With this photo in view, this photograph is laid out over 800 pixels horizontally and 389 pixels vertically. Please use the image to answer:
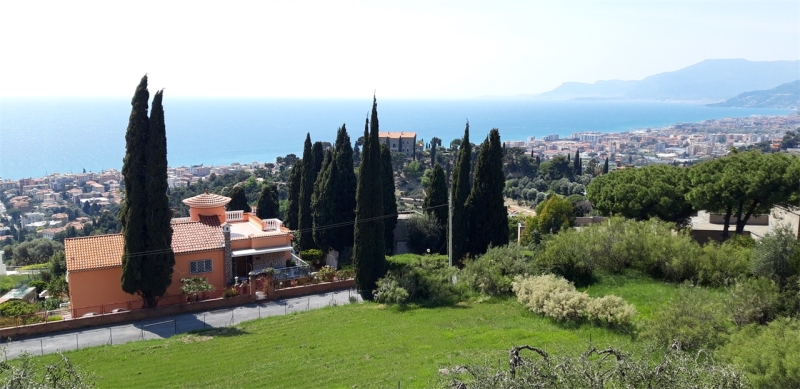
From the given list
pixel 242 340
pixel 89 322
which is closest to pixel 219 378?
pixel 242 340

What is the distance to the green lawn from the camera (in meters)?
12.2

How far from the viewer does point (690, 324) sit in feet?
39.6

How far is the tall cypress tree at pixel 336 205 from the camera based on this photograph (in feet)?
88.3

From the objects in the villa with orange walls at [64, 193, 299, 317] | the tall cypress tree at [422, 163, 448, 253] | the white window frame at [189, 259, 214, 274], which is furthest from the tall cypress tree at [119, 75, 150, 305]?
the tall cypress tree at [422, 163, 448, 253]

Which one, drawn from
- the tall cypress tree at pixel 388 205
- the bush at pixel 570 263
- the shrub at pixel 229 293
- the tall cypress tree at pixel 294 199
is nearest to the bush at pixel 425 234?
the tall cypress tree at pixel 388 205

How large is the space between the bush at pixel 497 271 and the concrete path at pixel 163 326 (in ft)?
14.6

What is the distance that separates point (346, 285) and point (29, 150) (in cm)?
18942

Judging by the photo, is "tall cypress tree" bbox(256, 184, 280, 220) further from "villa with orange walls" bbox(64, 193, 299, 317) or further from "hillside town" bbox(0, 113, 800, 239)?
"hillside town" bbox(0, 113, 800, 239)

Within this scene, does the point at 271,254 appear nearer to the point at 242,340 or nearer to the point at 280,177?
the point at 242,340

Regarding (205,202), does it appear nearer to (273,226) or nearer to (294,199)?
(273,226)

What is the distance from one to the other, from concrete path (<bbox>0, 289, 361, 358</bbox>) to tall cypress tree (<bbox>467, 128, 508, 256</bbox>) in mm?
6560

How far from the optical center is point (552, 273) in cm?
1947

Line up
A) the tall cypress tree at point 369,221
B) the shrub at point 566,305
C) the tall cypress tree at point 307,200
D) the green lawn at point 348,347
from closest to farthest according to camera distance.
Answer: the green lawn at point 348,347 < the shrub at point 566,305 < the tall cypress tree at point 369,221 < the tall cypress tree at point 307,200

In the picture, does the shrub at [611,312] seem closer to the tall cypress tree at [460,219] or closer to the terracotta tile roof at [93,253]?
the tall cypress tree at [460,219]
